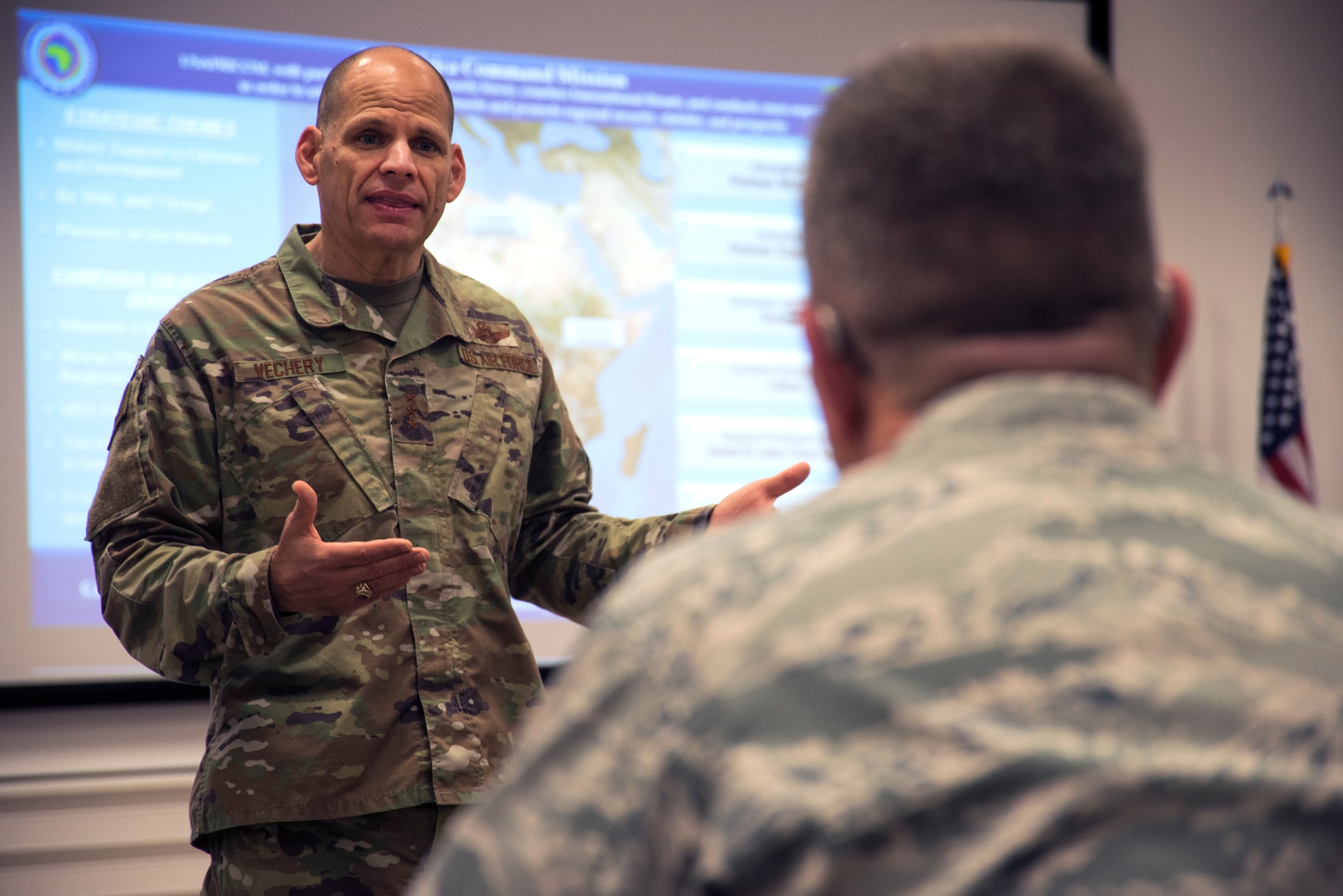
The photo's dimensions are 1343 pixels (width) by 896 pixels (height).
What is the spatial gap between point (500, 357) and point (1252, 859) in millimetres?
1489

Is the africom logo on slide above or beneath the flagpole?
above

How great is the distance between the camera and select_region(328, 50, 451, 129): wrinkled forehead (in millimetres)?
1890

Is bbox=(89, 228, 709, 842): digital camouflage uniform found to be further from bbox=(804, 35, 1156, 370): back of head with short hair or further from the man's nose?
bbox=(804, 35, 1156, 370): back of head with short hair

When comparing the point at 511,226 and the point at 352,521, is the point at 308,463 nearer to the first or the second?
the point at 352,521

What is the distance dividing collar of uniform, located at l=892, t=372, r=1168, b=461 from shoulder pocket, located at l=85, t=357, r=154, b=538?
125 cm

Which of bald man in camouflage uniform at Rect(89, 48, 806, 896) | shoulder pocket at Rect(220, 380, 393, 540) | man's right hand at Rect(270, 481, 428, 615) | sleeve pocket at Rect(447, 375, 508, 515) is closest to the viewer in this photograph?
man's right hand at Rect(270, 481, 428, 615)

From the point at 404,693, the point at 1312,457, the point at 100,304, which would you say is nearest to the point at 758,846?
the point at 404,693

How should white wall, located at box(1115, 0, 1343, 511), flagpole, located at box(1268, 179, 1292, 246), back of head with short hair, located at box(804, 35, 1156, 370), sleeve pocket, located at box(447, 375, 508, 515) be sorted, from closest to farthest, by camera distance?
back of head with short hair, located at box(804, 35, 1156, 370), sleeve pocket, located at box(447, 375, 508, 515), flagpole, located at box(1268, 179, 1292, 246), white wall, located at box(1115, 0, 1343, 511)

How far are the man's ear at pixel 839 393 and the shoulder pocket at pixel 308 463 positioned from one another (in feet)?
3.58

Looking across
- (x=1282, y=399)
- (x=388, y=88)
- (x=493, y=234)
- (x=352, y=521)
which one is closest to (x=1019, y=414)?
(x=352, y=521)

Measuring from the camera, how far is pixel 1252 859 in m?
0.57

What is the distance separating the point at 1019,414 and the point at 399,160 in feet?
4.58

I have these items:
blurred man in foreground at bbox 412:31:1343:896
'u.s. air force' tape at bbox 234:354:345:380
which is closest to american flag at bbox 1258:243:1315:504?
'u.s. air force' tape at bbox 234:354:345:380

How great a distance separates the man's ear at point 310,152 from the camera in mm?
1942
